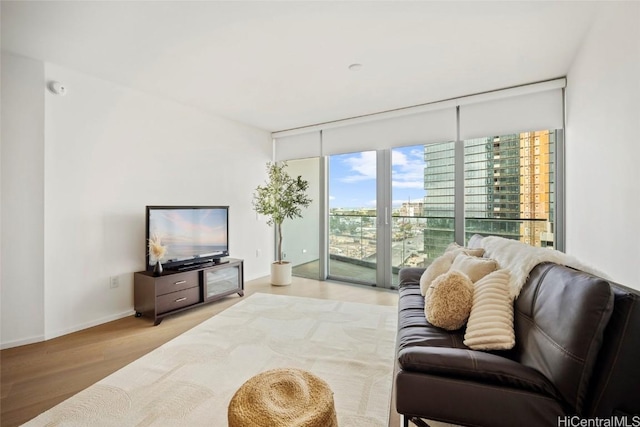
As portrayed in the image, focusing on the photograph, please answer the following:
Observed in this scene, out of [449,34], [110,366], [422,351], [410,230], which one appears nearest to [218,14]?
[449,34]

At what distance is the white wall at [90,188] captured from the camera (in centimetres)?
250

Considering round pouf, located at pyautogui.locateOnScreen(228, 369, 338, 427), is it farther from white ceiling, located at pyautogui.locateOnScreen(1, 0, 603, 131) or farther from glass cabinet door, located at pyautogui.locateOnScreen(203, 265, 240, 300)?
glass cabinet door, located at pyautogui.locateOnScreen(203, 265, 240, 300)

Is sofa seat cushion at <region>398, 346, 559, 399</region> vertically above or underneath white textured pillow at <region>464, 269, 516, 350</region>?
underneath

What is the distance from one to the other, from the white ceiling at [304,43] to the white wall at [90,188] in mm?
337

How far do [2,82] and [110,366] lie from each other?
253cm

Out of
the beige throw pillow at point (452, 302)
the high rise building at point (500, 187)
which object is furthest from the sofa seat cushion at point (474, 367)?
the high rise building at point (500, 187)

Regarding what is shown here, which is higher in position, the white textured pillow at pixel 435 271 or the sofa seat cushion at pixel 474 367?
the white textured pillow at pixel 435 271

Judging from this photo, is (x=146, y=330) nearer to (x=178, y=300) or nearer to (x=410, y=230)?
(x=178, y=300)

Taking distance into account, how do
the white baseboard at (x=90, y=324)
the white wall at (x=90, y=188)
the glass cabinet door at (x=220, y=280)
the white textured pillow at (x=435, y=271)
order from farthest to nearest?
the glass cabinet door at (x=220, y=280) → the white baseboard at (x=90, y=324) → the white wall at (x=90, y=188) → the white textured pillow at (x=435, y=271)

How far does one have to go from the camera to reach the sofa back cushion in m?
0.97

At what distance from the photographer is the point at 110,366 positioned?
7.00ft

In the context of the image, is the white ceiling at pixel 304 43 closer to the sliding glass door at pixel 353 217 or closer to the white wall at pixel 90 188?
the white wall at pixel 90 188

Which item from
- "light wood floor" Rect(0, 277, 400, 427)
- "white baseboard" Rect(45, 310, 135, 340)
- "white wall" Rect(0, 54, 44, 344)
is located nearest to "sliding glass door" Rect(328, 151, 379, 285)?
"light wood floor" Rect(0, 277, 400, 427)

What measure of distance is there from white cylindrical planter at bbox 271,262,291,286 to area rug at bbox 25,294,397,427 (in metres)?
1.07
